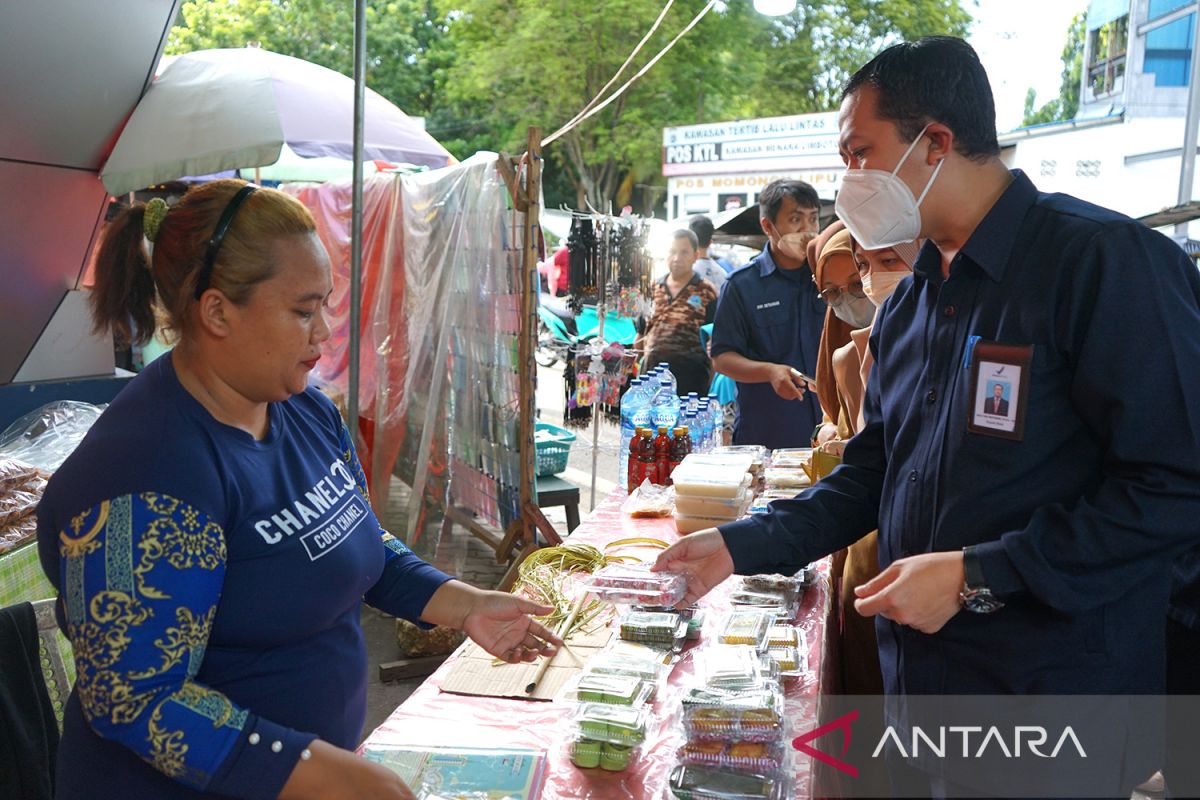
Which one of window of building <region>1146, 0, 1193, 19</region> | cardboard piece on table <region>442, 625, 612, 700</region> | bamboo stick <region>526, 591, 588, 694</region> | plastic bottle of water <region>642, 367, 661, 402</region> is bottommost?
cardboard piece on table <region>442, 625, 612, 700</region>

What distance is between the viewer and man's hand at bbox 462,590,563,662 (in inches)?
68.9

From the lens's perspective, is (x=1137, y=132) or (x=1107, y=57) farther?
(x=1107, y=57)

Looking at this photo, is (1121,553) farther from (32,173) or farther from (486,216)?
(32,173)

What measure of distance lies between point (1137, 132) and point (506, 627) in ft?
44.2

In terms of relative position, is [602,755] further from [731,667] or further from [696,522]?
[696,522]

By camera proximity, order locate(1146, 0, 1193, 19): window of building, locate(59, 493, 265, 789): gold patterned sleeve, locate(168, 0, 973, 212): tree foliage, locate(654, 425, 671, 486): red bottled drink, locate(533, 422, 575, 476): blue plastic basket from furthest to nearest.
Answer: locate(168, 0, 973, 212): tree foliage
locate(1146, 0, 1193, 19): window of building
locate(533, 422, 575, 476): blue plastic basket
locate(654, 425, 671, 486): red bottled drink
locate(59, 493, 265, 789): gold patterned sleeve

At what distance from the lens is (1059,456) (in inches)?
56.2

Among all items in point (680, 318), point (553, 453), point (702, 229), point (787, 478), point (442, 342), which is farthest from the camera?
point (702, 229)

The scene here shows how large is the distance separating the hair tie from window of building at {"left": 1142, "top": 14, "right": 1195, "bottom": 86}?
46.2 feet

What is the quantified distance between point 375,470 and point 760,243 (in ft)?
21.0

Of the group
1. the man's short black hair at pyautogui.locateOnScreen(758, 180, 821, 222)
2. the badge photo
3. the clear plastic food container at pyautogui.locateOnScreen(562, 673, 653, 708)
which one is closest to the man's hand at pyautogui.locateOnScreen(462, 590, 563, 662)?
the clear plastic food container at pyautogui.locateOnScreen(562, 673, 653, 708)

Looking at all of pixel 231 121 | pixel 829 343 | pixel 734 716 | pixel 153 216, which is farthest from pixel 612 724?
pixel 231 121

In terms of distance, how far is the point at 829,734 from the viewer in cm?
180

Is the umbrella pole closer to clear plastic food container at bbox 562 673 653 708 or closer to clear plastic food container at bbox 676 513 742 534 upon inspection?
clear plastic food container at bbox 676 513 742 534
